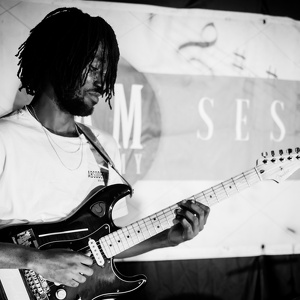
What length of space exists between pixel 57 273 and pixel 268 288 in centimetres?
154

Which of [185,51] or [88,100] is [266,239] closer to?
[185,51]

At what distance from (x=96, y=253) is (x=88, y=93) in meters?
0.74

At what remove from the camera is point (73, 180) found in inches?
63.7

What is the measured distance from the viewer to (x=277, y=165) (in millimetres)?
1664

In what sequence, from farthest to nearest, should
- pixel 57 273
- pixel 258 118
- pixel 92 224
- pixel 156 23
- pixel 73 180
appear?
pixel 258 118 < pixel 156 23 < pixel 73 180 < pixel 92 224 < pixel 57 273

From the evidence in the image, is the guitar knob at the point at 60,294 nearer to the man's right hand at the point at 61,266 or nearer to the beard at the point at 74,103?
the man's right hand at the point at 61,266

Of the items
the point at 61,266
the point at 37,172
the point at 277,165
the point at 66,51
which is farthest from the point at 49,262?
the point at 277,165

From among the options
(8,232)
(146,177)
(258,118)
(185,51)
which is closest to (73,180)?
(8,232)

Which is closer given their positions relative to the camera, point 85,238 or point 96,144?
point 85,238

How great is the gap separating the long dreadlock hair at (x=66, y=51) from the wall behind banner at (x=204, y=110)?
0.36 metres

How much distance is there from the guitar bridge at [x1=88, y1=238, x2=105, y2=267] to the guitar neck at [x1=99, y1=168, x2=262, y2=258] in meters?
0.03

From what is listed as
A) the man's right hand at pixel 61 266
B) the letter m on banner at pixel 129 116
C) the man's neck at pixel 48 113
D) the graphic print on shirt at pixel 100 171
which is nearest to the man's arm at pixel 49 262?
the man's right hand at pixel 61 266

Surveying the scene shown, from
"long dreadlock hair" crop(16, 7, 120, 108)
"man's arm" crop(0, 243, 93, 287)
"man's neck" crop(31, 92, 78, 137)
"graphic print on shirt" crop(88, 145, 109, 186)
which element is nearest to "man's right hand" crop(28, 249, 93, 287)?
"man's arm" crop(0, 243, 93, 287)

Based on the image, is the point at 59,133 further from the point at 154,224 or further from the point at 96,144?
the point at 154,224
